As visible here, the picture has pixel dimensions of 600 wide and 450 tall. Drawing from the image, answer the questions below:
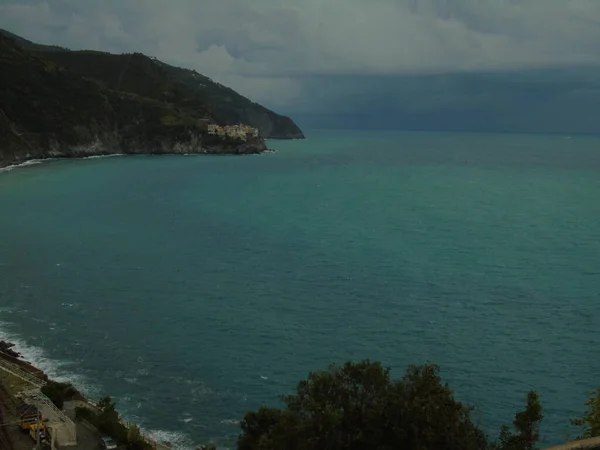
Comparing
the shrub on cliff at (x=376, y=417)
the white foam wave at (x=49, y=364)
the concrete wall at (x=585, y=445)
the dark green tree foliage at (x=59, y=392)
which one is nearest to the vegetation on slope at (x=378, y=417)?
the shrub on cliff at (x=376, y=417)

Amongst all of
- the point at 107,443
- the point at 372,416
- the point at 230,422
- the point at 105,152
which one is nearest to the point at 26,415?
the point at 107,443

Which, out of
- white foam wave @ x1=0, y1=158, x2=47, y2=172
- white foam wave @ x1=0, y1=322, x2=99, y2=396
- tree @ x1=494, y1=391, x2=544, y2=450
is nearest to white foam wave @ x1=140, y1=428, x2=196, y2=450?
white foam wave @ x1=0, y1=322, x2=99, y2=396

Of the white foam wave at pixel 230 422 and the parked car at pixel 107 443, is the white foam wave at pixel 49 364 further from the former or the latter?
the white foam wave at pixel 230 422

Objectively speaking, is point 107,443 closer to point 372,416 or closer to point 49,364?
point 49,364

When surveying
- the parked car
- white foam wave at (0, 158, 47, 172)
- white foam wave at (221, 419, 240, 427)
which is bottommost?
white foam wave at (221, 419, 240, 427)

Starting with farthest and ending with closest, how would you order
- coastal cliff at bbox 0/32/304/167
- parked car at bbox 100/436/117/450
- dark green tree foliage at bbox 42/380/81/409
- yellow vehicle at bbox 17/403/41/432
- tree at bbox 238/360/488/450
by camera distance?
coastal cliff at bbox 0/32/304/167, dark green tree foliage at bbox 42/380/81/409, yellow vehicle at bbox 17/403/41/432, parked car at bbox 100/436/117/450, tree at bbox 238/360/488/450

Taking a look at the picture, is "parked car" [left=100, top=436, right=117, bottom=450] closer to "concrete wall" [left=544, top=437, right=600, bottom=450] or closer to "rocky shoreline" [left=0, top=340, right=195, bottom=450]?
"rocky shoreline" [left=0, top=340, right=195, bottom=450]
